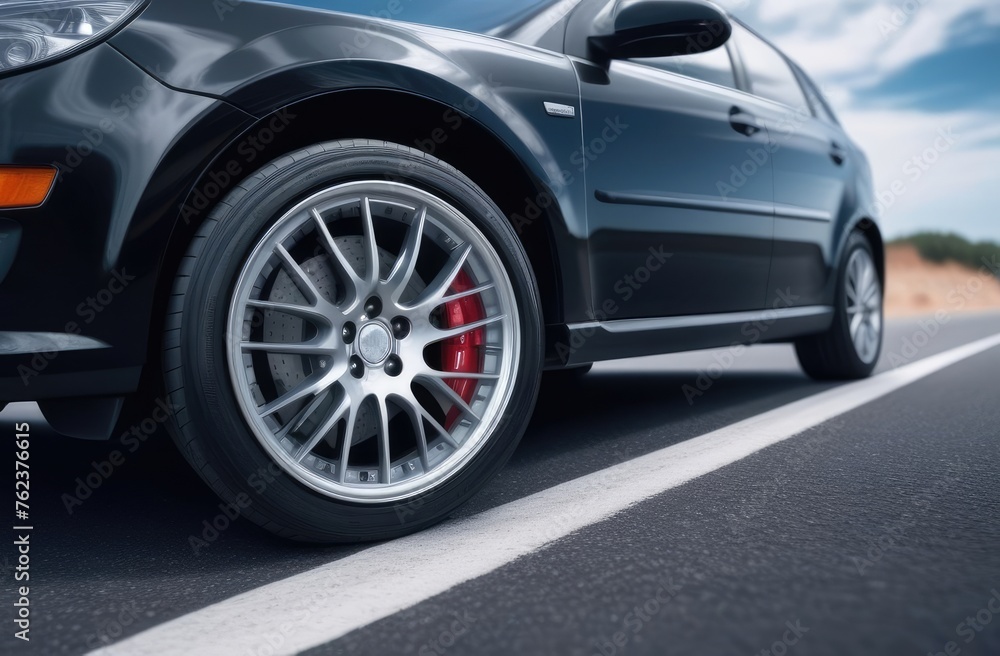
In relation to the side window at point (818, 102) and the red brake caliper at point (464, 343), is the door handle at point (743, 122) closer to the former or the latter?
the side window at point (818, 102)

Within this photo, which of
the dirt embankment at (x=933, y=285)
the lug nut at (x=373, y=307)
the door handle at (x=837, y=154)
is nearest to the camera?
the lug nut at (x=373, y=307)

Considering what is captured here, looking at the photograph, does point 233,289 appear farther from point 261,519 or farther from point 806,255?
point 806,255

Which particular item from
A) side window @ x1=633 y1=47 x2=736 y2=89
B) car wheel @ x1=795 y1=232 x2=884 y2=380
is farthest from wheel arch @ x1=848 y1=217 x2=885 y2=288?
side window @ x1=633 y1=47 x2=736 y2=89

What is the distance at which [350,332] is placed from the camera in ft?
6.29

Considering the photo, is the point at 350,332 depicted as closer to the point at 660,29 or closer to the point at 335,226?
the point at 335,226

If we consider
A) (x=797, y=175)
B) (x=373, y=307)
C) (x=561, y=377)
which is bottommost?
(x=561, y=377)

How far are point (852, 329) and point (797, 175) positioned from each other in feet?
3.49

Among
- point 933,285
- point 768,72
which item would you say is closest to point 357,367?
point 768,72

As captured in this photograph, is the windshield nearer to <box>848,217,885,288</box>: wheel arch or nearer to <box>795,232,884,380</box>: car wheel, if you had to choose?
<box>795,232,884,380</box>: car wheel

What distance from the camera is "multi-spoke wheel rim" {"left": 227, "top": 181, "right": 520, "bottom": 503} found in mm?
1835

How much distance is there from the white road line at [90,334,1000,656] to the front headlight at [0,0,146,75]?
3.48ft

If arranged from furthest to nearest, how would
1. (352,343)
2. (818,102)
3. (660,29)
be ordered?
(818,102) < (660,29) < (352,343)

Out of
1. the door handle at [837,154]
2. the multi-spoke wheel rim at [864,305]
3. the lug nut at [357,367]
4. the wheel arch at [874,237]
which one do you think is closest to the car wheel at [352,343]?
the lug nut at [357,367]

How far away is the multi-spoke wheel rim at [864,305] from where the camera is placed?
4.38m
